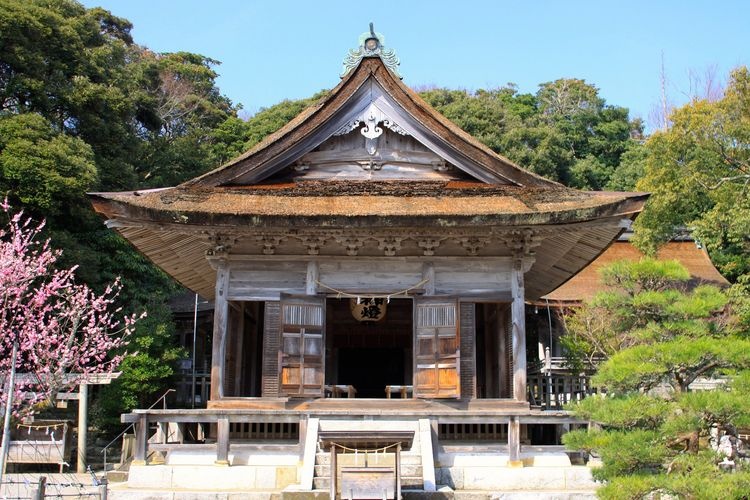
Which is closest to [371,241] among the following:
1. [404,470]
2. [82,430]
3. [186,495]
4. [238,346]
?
[238,346]

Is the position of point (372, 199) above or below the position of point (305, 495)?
above

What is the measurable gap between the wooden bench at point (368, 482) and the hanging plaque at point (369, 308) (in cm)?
858

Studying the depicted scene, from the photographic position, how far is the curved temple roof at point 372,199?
14102mm

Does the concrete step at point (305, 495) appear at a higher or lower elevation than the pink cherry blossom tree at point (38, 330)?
lower

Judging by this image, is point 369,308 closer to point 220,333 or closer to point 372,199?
point 372,199

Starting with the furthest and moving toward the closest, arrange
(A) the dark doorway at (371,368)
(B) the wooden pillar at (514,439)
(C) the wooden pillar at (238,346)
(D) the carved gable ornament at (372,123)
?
(A) the dark doorway at (371,368) → (C) the wooden pillar at (238,346) → (D) the carved gable ornament at (372,123) → (B) the wooden pillar at (514,439)

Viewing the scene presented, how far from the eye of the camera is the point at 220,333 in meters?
14.9

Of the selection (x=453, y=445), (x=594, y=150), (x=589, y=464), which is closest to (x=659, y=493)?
(x=589, y=464)

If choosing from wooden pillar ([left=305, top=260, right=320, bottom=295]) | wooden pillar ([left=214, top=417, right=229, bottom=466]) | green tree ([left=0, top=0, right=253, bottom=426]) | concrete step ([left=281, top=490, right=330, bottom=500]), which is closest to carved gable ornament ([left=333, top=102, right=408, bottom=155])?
wooden pillar ([left=305, top=260, right=320, bottom=295])

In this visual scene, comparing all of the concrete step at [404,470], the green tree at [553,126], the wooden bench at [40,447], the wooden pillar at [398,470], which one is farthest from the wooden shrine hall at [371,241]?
the green tree at [553,126]

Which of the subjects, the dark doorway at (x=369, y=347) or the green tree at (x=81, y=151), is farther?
the green tree at (x=81, y=151)

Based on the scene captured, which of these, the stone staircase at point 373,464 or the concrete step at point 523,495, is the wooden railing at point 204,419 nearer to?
the stone staircase at point 373,464

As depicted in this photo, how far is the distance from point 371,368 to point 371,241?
8.84 m

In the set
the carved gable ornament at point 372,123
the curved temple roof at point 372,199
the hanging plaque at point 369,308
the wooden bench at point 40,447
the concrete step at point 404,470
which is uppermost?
the carved gable ornament at point 372,123
